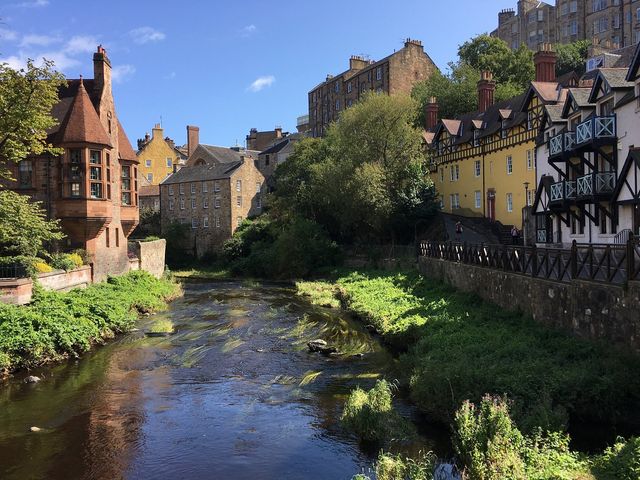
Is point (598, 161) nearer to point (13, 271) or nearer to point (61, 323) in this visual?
point (61, 323)

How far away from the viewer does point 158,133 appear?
8012cm

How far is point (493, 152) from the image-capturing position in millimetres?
39719

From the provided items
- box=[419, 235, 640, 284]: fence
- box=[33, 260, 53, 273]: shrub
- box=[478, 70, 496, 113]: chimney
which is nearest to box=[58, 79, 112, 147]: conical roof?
box=[33, 260, 53, 273]: shrub

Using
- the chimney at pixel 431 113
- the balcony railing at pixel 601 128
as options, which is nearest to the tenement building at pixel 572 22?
the chimney at pixel 431 113

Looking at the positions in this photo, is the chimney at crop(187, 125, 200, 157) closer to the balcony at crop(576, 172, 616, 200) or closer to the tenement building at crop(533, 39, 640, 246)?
the tenement building at crop(533, 39, 640, 246)

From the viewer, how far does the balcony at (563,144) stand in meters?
25.4

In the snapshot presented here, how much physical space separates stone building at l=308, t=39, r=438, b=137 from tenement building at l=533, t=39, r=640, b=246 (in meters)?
33.8

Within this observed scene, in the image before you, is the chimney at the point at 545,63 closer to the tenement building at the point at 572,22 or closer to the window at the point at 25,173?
the tenement building at the point at 572,22

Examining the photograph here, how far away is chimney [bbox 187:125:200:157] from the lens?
256ft

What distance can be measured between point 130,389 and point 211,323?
1068 cm

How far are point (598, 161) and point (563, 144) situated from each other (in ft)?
6.12

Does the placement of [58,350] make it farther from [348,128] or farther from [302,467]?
[348,128]

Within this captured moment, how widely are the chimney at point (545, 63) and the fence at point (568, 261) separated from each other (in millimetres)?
17844

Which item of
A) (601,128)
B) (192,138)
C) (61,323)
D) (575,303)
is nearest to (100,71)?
(61,323)
